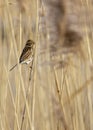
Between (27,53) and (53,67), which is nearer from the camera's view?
(53,67)

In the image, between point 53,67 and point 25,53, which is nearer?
point 53,67

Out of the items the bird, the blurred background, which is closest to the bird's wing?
the bird

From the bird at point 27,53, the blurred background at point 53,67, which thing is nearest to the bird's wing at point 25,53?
the bird at point 27,53

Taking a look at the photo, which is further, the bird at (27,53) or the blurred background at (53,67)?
the bird at (27,53)

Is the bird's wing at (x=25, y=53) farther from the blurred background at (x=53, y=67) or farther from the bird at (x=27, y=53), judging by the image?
the blurred background at (x=53, y=67)

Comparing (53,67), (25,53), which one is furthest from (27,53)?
(53,67)

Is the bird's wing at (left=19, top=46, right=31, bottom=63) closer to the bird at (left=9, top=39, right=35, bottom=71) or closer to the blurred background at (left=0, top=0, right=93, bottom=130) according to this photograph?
the bird at (left=9, top=39, right=35, bottom=71)

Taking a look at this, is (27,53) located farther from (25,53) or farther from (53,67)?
(53,67)

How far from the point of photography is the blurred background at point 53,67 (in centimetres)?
92

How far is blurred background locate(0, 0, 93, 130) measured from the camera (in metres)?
0.92

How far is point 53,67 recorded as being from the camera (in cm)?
103

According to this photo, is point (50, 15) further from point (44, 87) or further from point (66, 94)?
point (44, 87)

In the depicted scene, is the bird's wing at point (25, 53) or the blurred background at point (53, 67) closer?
the blurred background at point (53, 67)

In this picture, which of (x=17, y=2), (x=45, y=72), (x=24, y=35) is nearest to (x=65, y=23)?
(x=17, y=2)
